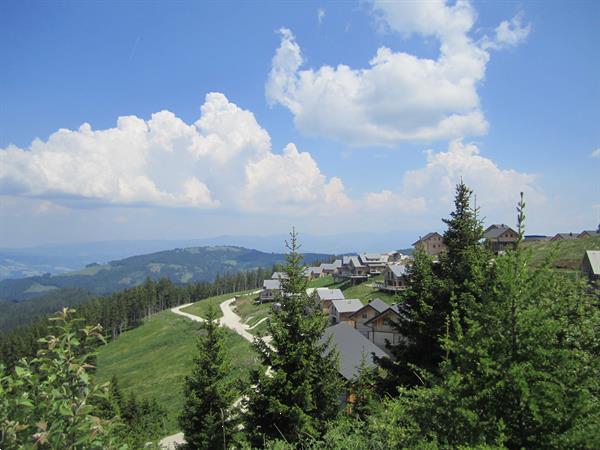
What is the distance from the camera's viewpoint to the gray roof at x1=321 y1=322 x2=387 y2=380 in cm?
2930

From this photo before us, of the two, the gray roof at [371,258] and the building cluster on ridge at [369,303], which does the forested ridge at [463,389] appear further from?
the gray roof at [371,258]

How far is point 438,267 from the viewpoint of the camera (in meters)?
20.2

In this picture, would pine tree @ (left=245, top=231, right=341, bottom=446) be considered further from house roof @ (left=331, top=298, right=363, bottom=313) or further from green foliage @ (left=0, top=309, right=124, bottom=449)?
house roof @ (left=331, top=298, right=363, bottom=313)

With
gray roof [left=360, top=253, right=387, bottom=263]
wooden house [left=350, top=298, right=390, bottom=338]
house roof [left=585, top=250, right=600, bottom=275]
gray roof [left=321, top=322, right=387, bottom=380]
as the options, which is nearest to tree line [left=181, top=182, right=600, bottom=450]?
gray roof [left=321, top=322, right=387, bottom=380]

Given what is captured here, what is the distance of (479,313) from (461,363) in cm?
98

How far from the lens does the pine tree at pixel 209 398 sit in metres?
20.5

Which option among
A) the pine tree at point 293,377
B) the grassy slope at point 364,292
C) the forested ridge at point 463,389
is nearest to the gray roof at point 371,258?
the grassy slope at point 364,292

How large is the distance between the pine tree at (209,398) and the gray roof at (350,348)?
30.1 ft

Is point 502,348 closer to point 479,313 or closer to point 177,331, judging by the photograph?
point 479,313

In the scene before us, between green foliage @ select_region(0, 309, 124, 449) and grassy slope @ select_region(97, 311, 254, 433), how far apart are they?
35860mm

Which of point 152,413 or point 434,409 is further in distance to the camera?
point 152,413

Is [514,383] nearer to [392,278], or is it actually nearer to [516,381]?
[516,381]

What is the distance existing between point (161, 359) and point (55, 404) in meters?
80.6

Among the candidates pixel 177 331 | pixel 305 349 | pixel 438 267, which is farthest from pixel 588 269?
pixel 177 331
